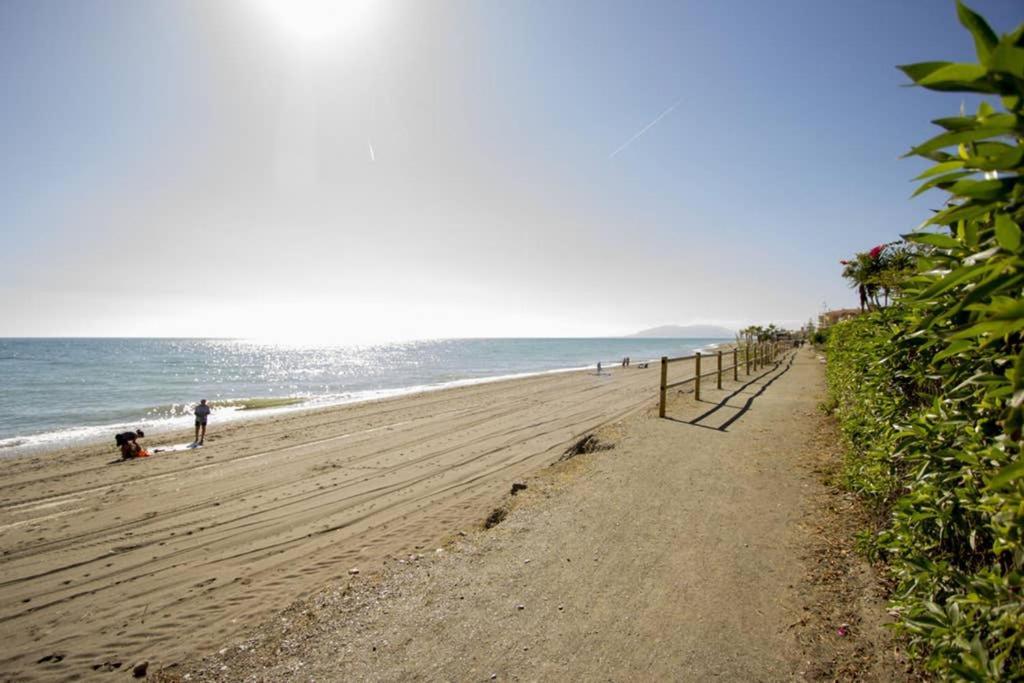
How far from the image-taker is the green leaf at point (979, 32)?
0.75 metres

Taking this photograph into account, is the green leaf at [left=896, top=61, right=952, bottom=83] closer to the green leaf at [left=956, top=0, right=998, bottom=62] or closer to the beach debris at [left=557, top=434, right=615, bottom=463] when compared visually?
the green leaf at [left=956, top=0, right=998, bottom=62]

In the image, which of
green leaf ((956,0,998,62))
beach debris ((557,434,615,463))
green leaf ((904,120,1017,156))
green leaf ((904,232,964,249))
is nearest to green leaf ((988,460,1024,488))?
green leaf ((904,120,1017,156))

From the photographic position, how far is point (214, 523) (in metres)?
7.05

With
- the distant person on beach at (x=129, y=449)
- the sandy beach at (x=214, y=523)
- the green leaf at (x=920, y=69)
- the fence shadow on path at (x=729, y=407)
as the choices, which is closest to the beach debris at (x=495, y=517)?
the sandy beach at (x=214, y=523)

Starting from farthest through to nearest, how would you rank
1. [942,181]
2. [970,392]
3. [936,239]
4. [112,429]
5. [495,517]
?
[112,429], [495,517], [970,392], [936,239], [942,181]

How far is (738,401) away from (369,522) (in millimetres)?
9951

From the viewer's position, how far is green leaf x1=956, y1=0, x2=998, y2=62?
75cm

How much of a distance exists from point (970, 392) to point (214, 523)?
8.93 meters

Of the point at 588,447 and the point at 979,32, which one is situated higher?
the point at 979,32

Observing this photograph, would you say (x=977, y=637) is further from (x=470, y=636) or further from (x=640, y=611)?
(x=470, y=636)

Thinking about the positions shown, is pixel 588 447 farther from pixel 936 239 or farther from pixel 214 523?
pixel 936 239

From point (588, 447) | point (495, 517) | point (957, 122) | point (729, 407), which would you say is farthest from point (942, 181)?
point (729, 407)

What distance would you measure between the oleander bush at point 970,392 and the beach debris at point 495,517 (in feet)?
12.3

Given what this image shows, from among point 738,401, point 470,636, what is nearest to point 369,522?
point 470,636
